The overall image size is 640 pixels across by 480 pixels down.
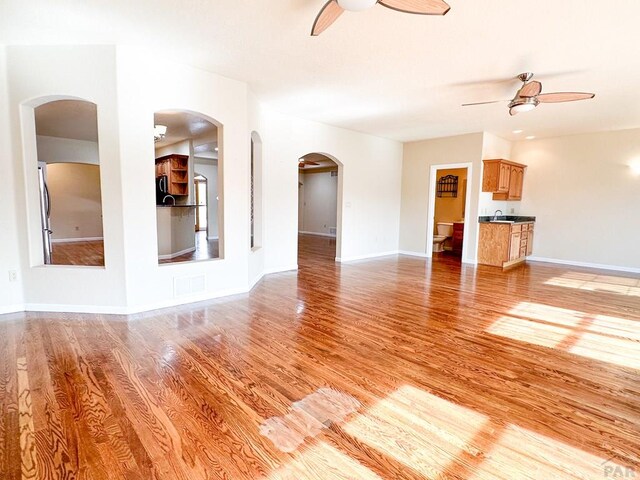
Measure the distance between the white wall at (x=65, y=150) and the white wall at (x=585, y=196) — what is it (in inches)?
413

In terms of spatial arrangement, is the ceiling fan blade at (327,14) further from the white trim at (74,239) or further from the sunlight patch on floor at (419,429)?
the white trim at (74,239)

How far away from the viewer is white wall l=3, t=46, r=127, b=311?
3395mm

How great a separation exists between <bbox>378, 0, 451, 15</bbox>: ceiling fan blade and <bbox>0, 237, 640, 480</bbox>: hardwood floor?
8.51 ft

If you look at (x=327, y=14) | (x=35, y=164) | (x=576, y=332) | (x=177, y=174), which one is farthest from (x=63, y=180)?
(x=576, y=332)

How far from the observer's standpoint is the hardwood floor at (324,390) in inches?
63.4

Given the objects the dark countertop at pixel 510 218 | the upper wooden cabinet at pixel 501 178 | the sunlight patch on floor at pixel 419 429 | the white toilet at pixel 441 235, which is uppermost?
the upper wooden cabinet at pixel 501 178

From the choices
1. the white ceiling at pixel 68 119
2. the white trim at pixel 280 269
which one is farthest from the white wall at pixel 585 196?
the white ceiling at pixel 68 119

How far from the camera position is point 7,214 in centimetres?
353

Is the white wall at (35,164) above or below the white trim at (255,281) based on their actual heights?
above

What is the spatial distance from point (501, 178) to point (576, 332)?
4.41 meters

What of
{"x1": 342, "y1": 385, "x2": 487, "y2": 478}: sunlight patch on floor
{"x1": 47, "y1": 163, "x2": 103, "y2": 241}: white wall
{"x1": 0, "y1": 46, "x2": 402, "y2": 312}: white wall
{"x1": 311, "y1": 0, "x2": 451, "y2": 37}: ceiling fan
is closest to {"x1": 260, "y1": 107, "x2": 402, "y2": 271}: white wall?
{"x1": 0, "y1": 46, "x2": 402, "y2": 312}: white wall

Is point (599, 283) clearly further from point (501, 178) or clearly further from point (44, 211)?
point (44, 211)

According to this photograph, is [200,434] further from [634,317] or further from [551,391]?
[634,317]

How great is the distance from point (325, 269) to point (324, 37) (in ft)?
13.5
